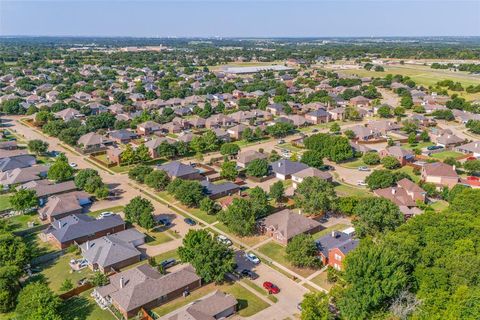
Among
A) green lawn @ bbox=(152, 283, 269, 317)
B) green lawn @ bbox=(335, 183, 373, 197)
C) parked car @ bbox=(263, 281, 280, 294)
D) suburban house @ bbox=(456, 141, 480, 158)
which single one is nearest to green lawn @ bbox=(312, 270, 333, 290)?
parked car @ bbox=(263, 281, 280, 294)

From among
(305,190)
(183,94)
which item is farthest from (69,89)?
(305,190)

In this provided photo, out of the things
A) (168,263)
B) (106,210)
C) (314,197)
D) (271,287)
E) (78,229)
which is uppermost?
(314,197)

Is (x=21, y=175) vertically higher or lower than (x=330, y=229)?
higher

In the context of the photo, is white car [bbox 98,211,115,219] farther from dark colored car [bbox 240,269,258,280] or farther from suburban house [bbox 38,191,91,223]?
dark colored car [bbox 240,269,258,280]

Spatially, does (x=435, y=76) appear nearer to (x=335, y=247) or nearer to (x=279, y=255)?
(x=335, y=247)

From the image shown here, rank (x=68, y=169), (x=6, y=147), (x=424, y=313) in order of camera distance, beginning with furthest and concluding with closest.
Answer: (x=6, y=147) < (x=68, y=169) < (x=424, y=313)

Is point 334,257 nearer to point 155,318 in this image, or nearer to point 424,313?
point 424,313

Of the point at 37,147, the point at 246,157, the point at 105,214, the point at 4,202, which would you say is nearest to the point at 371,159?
the point at 246,157
